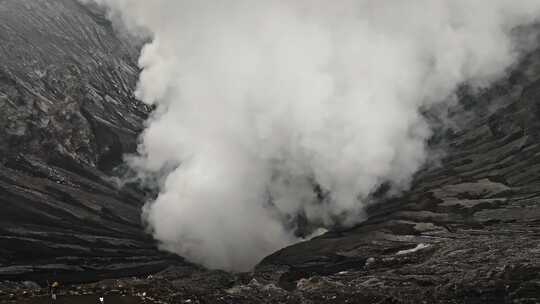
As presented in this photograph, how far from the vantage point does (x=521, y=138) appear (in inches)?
7751

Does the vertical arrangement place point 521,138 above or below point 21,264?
above

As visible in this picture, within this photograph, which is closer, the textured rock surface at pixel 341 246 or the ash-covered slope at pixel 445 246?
the ash-covered slope at pixel 445 246

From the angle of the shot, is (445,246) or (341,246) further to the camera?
(341,246)

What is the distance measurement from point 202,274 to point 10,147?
104244 millimetres

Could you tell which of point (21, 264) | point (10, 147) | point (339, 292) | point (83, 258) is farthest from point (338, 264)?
point (10, 147)

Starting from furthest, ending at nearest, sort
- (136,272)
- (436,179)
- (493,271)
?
(436,179), (136,272), (493,271)

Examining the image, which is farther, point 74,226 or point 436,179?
point 436,179

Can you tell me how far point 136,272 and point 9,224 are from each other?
43.9 m

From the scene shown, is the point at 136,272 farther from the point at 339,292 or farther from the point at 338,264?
the point at 339,292

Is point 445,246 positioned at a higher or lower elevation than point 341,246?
lower

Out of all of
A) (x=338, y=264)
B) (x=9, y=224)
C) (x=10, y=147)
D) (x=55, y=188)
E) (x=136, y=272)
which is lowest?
(x=338, y=264)

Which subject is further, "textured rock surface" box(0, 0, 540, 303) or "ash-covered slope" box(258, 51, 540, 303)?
"textured rock surface" box(0, 0, 540, 303)

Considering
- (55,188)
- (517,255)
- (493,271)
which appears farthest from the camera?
(55,188)

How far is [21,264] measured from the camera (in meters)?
139
